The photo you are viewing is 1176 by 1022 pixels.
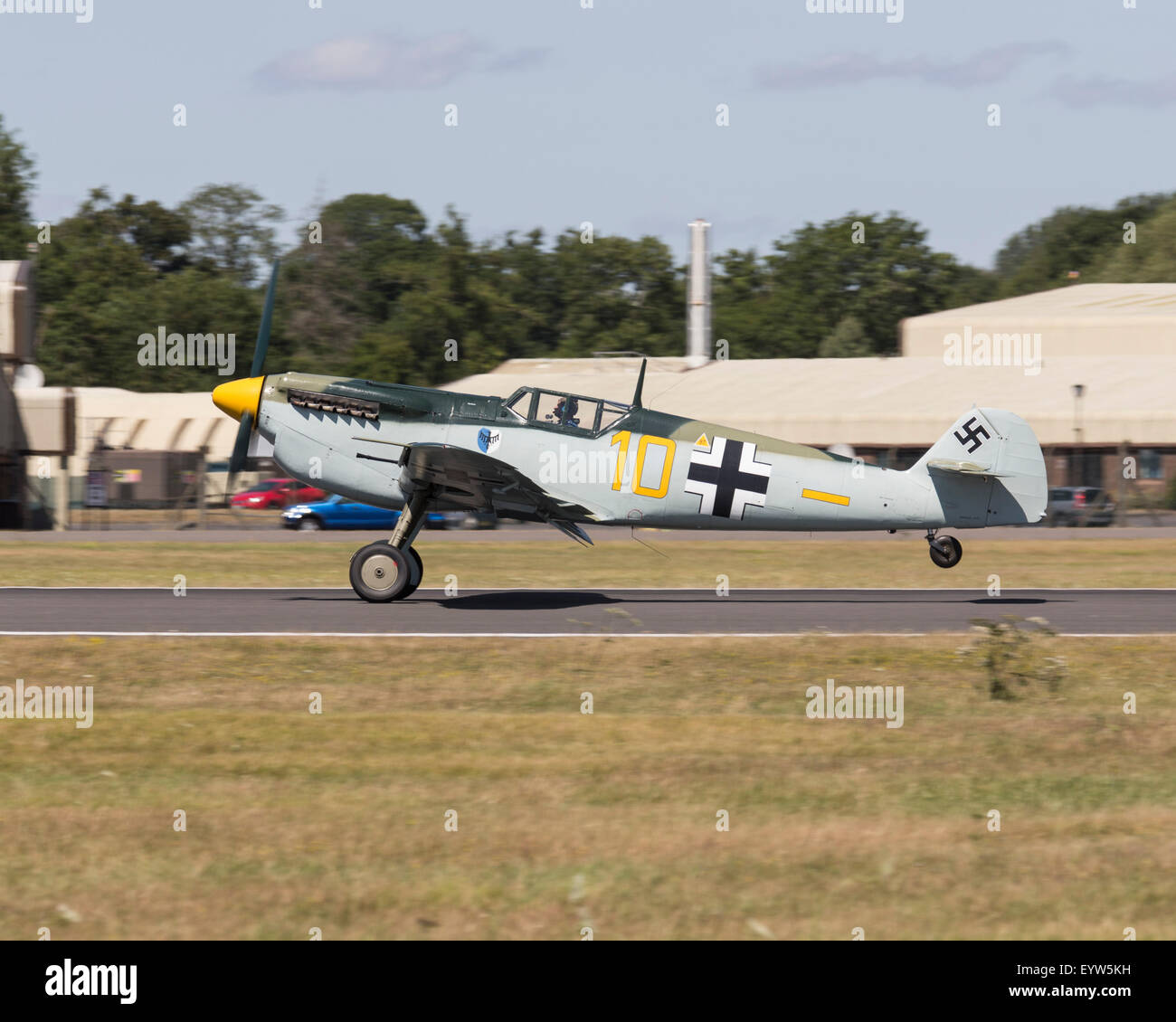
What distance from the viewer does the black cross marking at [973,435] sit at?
18016 mm

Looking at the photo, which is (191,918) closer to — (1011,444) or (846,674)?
(846,674)

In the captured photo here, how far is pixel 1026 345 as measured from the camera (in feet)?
195

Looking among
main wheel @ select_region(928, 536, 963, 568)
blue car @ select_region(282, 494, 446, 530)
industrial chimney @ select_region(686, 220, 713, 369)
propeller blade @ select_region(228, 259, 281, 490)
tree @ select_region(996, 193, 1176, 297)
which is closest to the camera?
main wheel @ select_region(928, 536, 963, 568)

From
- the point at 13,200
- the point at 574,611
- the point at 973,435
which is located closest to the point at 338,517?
the point at 574,611

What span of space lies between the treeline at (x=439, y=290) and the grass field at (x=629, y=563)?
4952cm

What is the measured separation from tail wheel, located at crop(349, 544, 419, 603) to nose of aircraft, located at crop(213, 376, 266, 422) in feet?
8.14

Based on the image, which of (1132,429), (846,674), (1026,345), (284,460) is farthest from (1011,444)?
(1026,345)

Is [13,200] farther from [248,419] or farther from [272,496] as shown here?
[248,419]

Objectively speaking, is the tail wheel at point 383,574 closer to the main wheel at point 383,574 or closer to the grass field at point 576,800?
the main wheel at point 383,574

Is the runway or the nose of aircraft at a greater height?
the nose of aircraft

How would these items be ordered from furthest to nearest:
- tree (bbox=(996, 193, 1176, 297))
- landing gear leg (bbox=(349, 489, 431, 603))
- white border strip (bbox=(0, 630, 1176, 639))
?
1. tree (bbox=(996, 193, 1176, 297))
2. landing gear leg (bbox=(349, 489, 431, 603))
3. white border strip (bbox=(0, 630, 1176, 639))

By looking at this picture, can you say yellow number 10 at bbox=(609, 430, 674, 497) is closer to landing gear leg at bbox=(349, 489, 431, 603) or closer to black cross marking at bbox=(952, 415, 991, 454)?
landing gear leg at bbox=(349, 489, 431, 603)

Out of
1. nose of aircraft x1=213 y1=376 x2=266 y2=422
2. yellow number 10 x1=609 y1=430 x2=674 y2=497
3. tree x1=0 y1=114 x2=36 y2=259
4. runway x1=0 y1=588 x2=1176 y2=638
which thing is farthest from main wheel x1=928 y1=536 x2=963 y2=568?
tree x1=0 y1=114 x2=36 y2=259

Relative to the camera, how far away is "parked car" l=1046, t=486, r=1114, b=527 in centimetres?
4278
